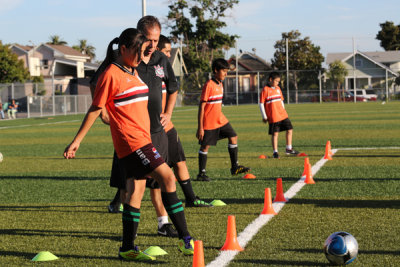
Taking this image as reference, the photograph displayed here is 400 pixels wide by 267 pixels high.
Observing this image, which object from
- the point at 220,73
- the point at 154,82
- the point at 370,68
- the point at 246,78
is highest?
the point at 370,68

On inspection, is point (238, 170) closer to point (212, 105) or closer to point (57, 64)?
point (212, 105)

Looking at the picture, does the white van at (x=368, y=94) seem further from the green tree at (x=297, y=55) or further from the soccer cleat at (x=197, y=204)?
the soccer cleat at (x=197, y=204)

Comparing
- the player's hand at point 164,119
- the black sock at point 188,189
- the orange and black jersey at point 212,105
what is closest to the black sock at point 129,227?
the player's hand at point 164,119

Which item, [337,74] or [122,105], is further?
[337,74]

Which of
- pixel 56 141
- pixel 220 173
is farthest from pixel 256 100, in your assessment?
pixel 220 173

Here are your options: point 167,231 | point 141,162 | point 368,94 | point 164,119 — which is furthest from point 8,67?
point 141,162

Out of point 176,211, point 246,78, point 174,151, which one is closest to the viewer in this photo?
point 176,211

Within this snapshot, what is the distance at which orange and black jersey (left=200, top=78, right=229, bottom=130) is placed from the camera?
10.4 metres

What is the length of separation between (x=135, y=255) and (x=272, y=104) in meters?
9.21

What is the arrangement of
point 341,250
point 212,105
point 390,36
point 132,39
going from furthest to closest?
point 390,36 → point 212,105 → point 132,39 → point 341,250

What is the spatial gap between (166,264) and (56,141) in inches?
663

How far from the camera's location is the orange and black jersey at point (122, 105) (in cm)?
498

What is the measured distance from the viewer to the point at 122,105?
5.00 metres

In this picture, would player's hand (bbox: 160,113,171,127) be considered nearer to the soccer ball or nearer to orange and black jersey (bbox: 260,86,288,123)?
the soccer ball
